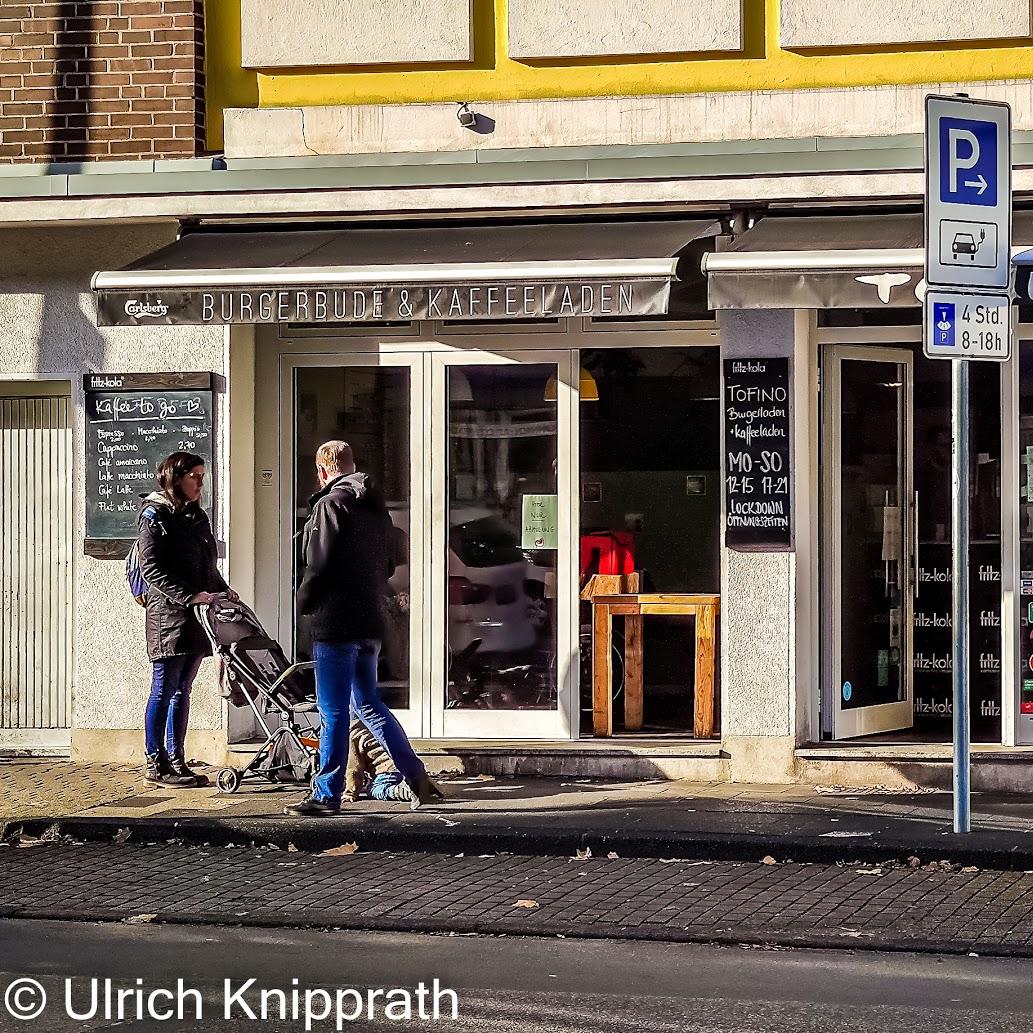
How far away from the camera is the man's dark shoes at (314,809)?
9742mm

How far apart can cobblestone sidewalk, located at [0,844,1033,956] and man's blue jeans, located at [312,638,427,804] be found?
653mm

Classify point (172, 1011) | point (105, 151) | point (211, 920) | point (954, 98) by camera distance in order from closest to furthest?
point (172, 1011) < point (211, 920) < point (954, 98) < point (105, 151)

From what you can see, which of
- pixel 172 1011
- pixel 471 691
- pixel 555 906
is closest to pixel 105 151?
pixel 471 691

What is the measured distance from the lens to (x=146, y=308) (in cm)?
1081

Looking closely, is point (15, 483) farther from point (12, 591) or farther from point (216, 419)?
point (216, 419)

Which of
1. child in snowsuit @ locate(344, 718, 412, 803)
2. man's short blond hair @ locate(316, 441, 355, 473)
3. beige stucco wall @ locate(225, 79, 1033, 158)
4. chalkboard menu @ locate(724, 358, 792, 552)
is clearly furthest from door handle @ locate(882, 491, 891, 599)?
man's short blond hair @ locate(316, 441, 355, 473)

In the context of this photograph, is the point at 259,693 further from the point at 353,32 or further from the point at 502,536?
the point at 353,32

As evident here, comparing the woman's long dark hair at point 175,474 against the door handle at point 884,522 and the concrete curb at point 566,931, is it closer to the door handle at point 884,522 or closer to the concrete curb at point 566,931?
the concrete curb at point 566,931

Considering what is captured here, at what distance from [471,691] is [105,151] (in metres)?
4.17

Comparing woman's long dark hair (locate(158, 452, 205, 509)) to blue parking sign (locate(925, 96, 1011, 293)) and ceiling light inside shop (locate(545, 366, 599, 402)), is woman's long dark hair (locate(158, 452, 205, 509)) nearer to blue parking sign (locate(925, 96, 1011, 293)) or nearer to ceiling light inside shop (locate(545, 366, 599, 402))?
ceiling light inside shop (locate(545, 366, 599, 402))

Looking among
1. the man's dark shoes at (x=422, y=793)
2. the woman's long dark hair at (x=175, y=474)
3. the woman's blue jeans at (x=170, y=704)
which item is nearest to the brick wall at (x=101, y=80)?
the woman's long dark hair at (x=175, y=474)

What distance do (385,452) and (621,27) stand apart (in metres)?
3.07

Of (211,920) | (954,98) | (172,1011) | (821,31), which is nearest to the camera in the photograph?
(172,1011)

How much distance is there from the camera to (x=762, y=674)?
36.1 feet
